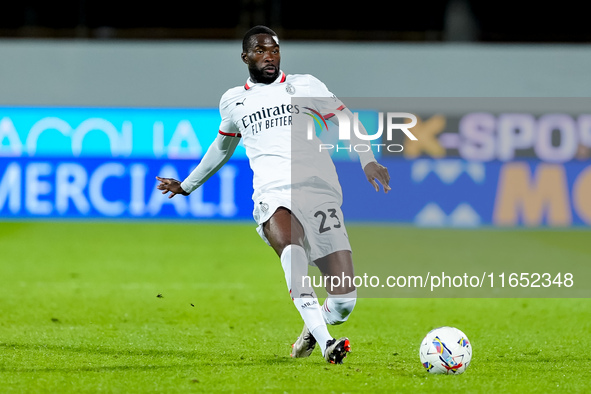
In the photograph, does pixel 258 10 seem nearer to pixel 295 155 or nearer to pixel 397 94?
pixel 397 94

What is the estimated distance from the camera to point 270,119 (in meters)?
5.92

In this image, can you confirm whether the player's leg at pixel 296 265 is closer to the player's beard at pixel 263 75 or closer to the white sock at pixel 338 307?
the white sock at pixel 338 307

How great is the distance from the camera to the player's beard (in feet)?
19.6

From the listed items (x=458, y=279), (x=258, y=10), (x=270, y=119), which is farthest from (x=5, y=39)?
(x=270, y=119)

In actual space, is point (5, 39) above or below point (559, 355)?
above

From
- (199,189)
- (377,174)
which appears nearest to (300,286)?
(377,174)

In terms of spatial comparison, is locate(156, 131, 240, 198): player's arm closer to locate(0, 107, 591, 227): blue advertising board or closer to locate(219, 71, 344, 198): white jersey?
locate(219, 71, 344, 198): white jersey

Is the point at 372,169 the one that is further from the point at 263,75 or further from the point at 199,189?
the point at 199,189

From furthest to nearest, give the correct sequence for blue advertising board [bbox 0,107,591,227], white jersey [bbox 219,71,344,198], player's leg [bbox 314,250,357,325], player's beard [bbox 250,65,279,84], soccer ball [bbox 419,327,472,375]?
blue advertising board [bbox 0,107,591,227] → player's beard [bbox 250,65,279,84] → white jersey [bbox 219,71,344,198] → player's leg [bbox 314,250,357,325] → soccer ball [bbox 419,327,472,375]

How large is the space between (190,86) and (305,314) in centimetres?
1150

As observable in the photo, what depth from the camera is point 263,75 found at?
5.99 m

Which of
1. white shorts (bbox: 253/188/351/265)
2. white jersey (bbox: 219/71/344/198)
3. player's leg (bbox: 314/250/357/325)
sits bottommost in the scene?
player's leg (bbox: 314/250/357/325)

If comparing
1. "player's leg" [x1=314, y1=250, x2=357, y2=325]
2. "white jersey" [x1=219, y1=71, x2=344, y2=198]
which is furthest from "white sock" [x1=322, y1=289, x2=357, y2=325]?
"white jersey" [x1=219, y1=71, x2=344, y2=198]

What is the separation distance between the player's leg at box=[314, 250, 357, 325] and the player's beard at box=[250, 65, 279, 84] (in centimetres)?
123
